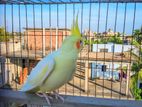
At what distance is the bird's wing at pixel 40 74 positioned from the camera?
0.65 m

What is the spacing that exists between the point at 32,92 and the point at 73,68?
0.43ft

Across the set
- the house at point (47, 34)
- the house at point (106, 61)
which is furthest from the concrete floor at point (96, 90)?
the house at point (47, 34)

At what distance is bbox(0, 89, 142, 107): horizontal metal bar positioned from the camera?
2.03 feet

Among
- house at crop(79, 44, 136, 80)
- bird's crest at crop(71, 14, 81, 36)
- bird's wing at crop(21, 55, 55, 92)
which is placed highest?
bird's crest at crop(71, 14, 81, 36)

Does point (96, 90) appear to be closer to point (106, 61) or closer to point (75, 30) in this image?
point (106, 61)

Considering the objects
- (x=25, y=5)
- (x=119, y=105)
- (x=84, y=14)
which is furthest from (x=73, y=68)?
(x=25, y=5)

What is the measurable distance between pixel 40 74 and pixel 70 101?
102mm

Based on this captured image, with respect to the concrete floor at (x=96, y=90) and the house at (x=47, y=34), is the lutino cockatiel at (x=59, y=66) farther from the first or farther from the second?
the concrete floor at (x=96, y=90)

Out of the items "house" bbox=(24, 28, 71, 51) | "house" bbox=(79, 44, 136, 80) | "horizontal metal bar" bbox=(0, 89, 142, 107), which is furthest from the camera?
"house" bbox=(79, 44, 136, 80)

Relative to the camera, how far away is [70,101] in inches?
25.0

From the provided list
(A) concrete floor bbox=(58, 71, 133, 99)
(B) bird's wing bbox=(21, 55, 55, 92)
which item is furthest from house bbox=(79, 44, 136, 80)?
(B) bird's wing bbox=(21, 55, 55, 92)

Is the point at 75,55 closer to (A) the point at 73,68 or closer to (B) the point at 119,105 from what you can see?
(A) the point at 73,68

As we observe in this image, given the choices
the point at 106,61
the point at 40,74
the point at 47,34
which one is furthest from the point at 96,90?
the point at 40,74

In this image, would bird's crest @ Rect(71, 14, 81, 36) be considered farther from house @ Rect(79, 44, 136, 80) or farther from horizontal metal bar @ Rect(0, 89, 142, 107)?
house @ Rect(79, 44, 136, 80)
